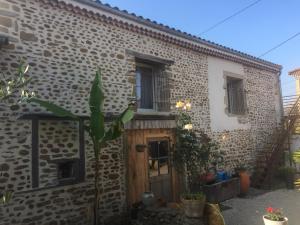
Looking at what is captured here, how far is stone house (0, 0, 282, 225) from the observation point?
17.6 ft

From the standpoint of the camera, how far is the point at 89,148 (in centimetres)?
629

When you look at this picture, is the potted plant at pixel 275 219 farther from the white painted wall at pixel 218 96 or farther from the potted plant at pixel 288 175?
the potted plant at pixel 288 175

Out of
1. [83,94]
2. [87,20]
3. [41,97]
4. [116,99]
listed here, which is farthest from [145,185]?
[87,20]

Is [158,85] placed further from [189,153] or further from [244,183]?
[244,183]

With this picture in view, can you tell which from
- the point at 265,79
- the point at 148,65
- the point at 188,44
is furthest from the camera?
the point at 265,79

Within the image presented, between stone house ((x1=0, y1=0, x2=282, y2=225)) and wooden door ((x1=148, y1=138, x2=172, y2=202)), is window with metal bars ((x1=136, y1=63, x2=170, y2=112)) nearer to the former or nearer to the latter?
stone house ((x1=0, y1=0, x2=282, y2=225))

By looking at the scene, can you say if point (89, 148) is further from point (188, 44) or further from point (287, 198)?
point (287, 198)

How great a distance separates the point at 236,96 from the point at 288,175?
3569mm

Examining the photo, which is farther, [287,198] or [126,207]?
[287,198]

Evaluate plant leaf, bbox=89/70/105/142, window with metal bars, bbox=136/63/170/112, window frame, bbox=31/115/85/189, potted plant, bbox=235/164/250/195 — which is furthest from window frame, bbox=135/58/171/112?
potted plant, bbox=235/164/250/195

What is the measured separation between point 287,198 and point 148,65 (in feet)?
19.9

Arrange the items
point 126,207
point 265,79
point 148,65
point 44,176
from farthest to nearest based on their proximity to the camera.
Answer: point 265,79, point 148,65, point 126,207, point 44,176

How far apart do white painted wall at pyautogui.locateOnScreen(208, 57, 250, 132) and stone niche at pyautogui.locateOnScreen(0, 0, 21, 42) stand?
20.9 ft

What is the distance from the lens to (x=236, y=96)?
1104 cm
